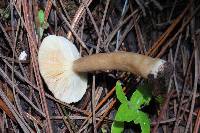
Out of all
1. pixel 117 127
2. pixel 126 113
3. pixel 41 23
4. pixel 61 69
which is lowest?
pixel 117 127

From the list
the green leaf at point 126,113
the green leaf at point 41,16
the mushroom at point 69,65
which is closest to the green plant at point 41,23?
the green leaf at point 41,16

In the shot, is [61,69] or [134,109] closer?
[134,109]

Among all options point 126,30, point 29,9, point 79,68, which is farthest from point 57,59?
point 126,30

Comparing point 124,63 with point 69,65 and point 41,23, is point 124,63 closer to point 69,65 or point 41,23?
point 69,65

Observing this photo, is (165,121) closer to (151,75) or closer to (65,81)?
(151,75)

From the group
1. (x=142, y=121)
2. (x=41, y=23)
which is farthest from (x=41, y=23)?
(x=142, y=121)

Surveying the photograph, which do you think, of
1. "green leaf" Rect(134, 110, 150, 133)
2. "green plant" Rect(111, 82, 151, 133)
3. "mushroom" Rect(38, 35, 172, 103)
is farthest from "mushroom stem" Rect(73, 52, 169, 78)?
"green leaf" Rect(134, 110, 150, 133)

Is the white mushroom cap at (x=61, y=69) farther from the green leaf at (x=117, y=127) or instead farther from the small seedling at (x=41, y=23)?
the green leaf at (x=117, y=127)
